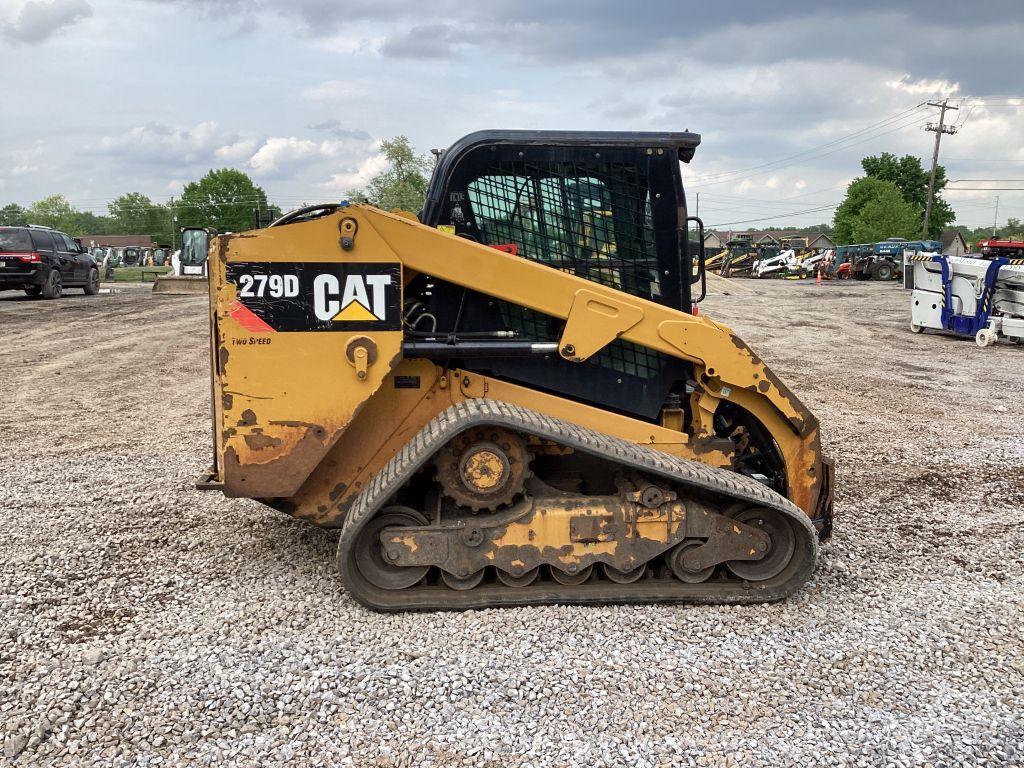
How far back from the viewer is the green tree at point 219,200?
89250 millimetres

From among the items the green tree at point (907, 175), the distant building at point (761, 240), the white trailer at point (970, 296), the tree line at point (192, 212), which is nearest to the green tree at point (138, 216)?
the tree line at point (192, 212)

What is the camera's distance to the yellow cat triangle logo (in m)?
3.80

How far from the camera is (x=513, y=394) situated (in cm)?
414

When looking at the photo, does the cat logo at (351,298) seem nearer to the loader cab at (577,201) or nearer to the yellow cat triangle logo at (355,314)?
the yellow cat triangle logo at (355,314)

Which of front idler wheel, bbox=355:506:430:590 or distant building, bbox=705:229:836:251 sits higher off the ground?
distant building, bbox=705:229:836:251

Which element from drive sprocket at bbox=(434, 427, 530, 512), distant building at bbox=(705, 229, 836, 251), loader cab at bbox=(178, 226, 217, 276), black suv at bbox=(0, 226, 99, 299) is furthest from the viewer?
distant building at bbox=(705, 229, 836, 251)

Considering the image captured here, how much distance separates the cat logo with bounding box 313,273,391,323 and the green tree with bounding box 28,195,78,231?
129935 millimetres

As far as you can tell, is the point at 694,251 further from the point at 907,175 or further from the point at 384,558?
the point at 907,175

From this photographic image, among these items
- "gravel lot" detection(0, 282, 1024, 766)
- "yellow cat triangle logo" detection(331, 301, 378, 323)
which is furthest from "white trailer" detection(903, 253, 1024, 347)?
"yellow cat triangle logo" detection(331, 301, 378, 323)

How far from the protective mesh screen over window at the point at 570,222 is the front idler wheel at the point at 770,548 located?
0.90 metres

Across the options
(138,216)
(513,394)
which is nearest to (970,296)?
(513,394)

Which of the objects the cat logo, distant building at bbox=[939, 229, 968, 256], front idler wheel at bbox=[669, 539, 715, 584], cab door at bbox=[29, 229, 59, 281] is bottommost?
front idler wheel at bbox=[669, 539, 715, 584]

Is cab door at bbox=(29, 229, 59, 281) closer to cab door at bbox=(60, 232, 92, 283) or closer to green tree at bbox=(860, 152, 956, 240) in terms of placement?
cab door at bbox=(60, 232, 92, 283)

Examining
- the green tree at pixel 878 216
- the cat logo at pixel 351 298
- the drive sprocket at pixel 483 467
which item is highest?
the green tree at pixel 878 216
